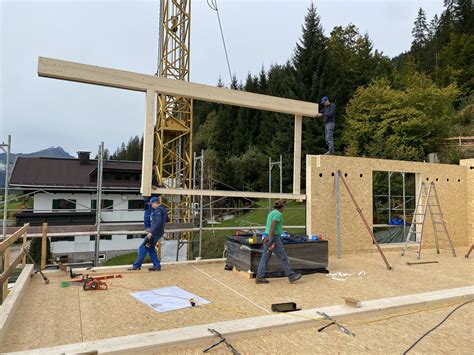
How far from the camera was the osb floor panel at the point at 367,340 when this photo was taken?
3404mm

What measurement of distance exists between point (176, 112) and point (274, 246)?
46.9 feet

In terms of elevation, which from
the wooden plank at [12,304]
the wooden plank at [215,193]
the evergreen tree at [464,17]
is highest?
the evergreen tree at [464,17]

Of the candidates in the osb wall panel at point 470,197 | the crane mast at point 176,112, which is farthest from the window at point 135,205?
the osb wall panel at point 470,197

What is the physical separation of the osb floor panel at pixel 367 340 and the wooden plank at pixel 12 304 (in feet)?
5.84

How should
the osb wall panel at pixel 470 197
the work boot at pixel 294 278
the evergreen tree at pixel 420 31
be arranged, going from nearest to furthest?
the work boot at pixel 294 278 → the osb wall panel at pixel 470 197 → the evergreen tree at pixel 420 31

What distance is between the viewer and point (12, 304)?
162 inches

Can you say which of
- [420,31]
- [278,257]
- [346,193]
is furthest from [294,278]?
[420,31]

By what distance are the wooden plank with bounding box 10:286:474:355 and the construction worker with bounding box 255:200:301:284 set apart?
1536 millimetres

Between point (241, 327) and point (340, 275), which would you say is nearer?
point (241, 327)

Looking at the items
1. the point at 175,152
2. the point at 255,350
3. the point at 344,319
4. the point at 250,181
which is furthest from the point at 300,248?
the point at 250,181

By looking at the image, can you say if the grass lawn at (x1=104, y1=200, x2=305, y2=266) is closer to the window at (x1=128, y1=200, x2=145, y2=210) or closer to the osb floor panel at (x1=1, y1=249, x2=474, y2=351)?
the window at (x1=128, y1=200, x2=145, y2=210)

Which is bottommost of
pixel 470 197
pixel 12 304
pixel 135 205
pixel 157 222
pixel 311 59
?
pixel 12 304

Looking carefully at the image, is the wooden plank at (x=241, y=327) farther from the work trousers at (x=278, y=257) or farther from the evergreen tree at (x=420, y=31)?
the evergreen tree at (x=420, y=31)

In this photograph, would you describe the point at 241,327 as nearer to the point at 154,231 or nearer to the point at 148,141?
the point at 154,231
